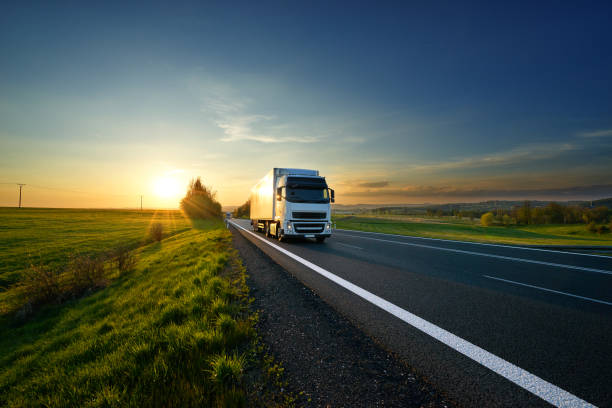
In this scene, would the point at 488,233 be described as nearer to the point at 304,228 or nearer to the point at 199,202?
the point at 304,228

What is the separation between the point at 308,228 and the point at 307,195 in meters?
1.74

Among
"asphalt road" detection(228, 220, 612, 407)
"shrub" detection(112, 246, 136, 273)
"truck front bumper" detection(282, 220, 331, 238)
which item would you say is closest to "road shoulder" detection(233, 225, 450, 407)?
"asphalt road" detection(228, 220, 612, 407)

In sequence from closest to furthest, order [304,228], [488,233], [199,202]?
[304,228]
[488,233]
[199,202]

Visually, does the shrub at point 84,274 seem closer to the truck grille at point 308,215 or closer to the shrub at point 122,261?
the shrub at point 122,261

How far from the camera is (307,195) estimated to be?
12367mm

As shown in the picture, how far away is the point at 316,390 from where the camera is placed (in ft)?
6.77

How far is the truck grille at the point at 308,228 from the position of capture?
1215cm

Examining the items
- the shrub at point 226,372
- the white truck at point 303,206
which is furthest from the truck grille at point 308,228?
the shrub at point 226,372

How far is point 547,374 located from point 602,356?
1024 millimetres

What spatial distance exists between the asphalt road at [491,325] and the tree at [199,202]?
50.3 metres

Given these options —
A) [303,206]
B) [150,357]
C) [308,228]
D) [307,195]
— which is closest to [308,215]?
[303,206]

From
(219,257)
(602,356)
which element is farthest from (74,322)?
(602,356)

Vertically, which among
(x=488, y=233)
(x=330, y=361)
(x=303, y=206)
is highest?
(x=303, y=206)

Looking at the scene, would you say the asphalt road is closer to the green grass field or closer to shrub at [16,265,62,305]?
the green grass field
